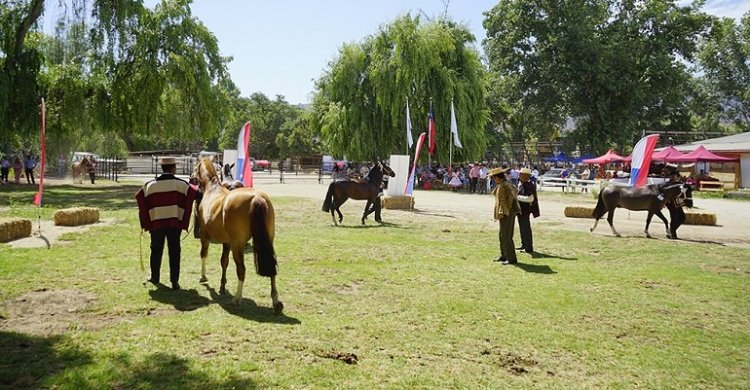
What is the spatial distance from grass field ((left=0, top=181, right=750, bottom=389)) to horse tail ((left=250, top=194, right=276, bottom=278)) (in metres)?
0.51

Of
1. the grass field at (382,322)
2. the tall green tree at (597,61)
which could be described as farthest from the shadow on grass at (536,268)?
the tall green tree at (597,61)

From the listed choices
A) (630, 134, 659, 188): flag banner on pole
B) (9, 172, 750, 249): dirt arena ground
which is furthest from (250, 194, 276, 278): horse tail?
(630, 134, 659, 188): flag banner on pole

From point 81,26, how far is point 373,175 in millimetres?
11821

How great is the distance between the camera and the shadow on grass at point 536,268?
886cm

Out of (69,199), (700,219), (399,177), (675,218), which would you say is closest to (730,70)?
(700,219)

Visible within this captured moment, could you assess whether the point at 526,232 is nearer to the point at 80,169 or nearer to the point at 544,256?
the point at 544,256

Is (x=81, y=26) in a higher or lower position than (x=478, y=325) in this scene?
higher

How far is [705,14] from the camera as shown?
155ft

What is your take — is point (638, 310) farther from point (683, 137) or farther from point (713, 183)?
point (683, 137)

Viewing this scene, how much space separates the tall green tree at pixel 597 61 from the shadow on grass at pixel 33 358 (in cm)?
4366

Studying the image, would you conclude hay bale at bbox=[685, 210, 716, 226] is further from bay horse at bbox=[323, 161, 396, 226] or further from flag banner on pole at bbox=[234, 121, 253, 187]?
flag banner on pole at bbox=[234, 121, 253, 187]

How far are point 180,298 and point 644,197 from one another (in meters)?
11.3

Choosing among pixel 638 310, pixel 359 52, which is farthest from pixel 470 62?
pixel 638 310

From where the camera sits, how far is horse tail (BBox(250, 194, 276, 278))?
6.13 meters
